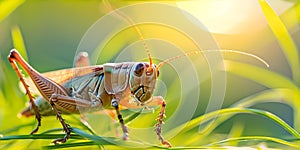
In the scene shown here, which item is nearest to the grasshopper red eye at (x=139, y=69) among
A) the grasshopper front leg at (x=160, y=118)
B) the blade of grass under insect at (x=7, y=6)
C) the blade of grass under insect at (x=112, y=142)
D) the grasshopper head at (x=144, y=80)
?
the grasshopper head at (x=144, y=80)

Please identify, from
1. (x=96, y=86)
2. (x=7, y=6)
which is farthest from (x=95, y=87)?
(x=7, y=6)

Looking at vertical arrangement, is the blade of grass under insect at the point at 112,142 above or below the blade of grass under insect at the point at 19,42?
below

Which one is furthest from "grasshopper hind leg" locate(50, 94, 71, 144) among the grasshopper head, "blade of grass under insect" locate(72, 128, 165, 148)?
the grasshopper head

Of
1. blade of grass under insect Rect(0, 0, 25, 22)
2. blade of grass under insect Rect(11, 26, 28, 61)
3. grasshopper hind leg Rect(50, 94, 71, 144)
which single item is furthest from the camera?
blade of grass under insect Rect(11, 26, 28, 61)

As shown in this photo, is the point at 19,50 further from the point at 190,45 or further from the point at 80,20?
the point at 80,20

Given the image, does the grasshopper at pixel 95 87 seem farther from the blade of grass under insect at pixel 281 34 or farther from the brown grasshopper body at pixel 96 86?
the blade of grass under insect at pixel 281 34

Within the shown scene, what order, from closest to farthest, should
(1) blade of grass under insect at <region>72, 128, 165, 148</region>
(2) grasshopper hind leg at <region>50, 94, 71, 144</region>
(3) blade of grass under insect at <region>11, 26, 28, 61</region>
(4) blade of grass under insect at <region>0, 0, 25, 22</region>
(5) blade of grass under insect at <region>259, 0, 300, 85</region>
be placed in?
(1) blade of grass under insect at <region>72, 128, 165, 148</region>, (2) grasshopper hind leg at <region>50, 94, 71, 144</region>, (5) blade of grass under insect at <region>259, 0, 300, 85</region>, (4) blade of grass under insect at <region>0, 0, 25, 22</region>, (3) blade of grass under insect at <region>11, 26, 28, 61</region>

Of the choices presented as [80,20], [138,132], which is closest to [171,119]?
[138,132]

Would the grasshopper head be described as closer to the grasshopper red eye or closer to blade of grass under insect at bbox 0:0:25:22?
the grasshopper red eye
